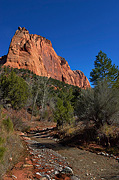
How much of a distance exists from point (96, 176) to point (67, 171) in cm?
95

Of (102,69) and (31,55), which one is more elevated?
(31,55)

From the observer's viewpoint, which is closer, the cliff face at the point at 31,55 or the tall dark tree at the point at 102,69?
the tall dark tree at the point at 102,69

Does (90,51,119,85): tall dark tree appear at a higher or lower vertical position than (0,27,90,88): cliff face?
lower

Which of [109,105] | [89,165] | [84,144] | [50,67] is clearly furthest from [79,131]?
[50,67]

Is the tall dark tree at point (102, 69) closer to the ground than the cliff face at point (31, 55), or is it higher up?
closer to the ground

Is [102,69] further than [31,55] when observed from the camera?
No

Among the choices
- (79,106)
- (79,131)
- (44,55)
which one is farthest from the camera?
(44,55)

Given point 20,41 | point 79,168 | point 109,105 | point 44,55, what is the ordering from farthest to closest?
point 44,55 < point 20,41 < point 109,105 < point 79,168

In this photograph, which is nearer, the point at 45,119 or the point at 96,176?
the point at 96,176

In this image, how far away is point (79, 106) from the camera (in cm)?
857

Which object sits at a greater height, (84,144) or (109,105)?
(109,105)

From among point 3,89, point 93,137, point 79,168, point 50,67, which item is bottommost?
point 79,168

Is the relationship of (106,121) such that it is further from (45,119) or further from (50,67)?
(50,67)

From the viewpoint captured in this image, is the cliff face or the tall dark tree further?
the cliff face
